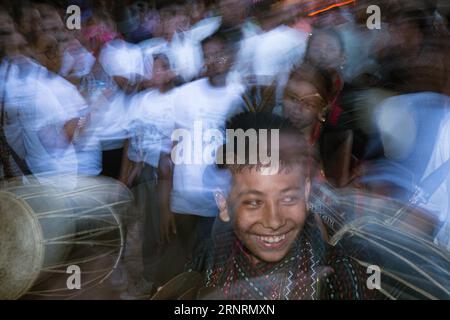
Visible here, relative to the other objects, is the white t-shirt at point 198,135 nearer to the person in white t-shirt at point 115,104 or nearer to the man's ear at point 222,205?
the man's ear at point 222,205

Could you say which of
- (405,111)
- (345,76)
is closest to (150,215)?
(345,76)

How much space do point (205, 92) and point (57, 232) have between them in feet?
2.72

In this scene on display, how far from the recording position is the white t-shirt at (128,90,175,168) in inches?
95.0

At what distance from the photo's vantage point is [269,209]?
2.33 meters

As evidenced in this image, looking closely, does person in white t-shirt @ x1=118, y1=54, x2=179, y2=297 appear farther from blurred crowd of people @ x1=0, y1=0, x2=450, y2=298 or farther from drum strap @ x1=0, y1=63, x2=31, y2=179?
drum strap @ x1=0, y1=63, x2=31, y2=179

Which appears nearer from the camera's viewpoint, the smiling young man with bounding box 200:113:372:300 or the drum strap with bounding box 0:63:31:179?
the smiling young man with bounding box 200:113:372:300

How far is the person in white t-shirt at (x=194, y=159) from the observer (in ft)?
7.87

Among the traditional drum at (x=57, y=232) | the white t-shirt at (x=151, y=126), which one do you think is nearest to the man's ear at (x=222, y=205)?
the white t-shirt at (x=151, y=126)

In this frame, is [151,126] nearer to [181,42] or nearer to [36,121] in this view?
[181,42]

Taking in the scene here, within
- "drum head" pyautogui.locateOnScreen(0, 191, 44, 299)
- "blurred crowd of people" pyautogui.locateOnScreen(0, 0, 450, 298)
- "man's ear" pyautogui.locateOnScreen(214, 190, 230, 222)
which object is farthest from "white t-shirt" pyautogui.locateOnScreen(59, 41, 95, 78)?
"man's ear" pyautogui.locateOnScreen(214, 190, 230, 222)

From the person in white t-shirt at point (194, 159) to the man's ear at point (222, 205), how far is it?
0.08 feet

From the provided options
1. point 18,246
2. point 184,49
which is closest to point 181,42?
point 184,49

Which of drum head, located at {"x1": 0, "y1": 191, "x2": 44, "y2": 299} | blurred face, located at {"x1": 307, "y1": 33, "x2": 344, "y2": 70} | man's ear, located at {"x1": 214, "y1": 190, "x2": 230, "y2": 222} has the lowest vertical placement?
drum head, located at {"x1": 0, "y1": 191, "x2": 44, "y2": 299}

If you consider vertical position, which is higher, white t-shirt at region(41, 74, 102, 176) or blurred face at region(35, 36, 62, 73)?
blurred face at region(35, 36, 62, 73)
